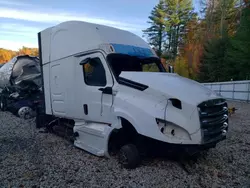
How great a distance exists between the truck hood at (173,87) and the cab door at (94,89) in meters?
0.56

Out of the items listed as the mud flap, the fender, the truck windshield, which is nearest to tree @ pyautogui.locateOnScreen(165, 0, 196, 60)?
Result: the truck windshield

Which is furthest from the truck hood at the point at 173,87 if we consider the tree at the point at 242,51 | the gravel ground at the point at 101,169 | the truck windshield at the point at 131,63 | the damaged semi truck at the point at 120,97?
the tree at the point at 242,51

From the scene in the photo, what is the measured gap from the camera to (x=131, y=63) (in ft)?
17.4

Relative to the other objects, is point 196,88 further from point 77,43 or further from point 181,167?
point 77,43

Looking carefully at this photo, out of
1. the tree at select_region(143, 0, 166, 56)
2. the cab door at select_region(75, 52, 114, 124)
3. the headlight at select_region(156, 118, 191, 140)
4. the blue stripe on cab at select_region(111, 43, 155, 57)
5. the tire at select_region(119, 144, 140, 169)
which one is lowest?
the tire at select_region(119, 144, 140, 169)

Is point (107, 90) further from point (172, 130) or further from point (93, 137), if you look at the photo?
point (172, 130)

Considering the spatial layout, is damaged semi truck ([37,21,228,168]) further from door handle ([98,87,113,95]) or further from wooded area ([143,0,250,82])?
wooded area ([143,0,250,82])

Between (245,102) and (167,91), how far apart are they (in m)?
15.9

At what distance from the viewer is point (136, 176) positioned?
156 inches

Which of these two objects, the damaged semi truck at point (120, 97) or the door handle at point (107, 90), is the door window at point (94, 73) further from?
the door handle at point (107, 90)

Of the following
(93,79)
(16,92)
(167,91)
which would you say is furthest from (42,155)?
(16,92)

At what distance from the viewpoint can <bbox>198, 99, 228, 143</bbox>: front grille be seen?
3.74m

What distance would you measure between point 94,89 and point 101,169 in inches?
67.9

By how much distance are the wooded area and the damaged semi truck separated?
2085 cm
